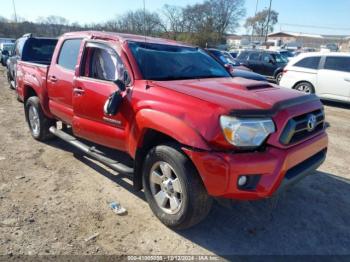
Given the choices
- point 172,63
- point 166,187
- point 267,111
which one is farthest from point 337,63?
point 166,187

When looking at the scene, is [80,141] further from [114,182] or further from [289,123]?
[289,123]

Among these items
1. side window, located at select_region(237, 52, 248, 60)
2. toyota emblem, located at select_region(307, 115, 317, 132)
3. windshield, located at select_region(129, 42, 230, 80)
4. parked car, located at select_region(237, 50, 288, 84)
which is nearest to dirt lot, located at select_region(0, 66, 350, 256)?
toyota emblem, located at select_region(307, 115, 317, 132)

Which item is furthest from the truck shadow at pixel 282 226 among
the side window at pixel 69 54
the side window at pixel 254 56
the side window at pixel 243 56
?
the side window at pixel 243 56

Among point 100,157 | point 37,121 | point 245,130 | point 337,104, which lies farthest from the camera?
point 337,104

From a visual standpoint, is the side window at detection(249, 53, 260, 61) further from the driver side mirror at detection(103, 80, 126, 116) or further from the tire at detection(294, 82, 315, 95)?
the driver side mirror at detection(103, 80, 126, 116)

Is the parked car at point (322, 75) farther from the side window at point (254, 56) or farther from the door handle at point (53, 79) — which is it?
the door handle at point (53, 79)

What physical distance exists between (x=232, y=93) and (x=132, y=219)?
171 cm

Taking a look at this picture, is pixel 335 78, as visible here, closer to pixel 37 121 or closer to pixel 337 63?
pixel 337 63

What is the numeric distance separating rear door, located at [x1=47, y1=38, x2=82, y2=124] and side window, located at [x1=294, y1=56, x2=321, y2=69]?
332 inches

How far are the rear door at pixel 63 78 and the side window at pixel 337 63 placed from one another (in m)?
8.51

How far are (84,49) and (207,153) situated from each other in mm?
2504

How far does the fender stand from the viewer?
2848 mm

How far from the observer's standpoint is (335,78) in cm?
1017

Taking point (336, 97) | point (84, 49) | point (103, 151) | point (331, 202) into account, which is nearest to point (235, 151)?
point (331, 202)
